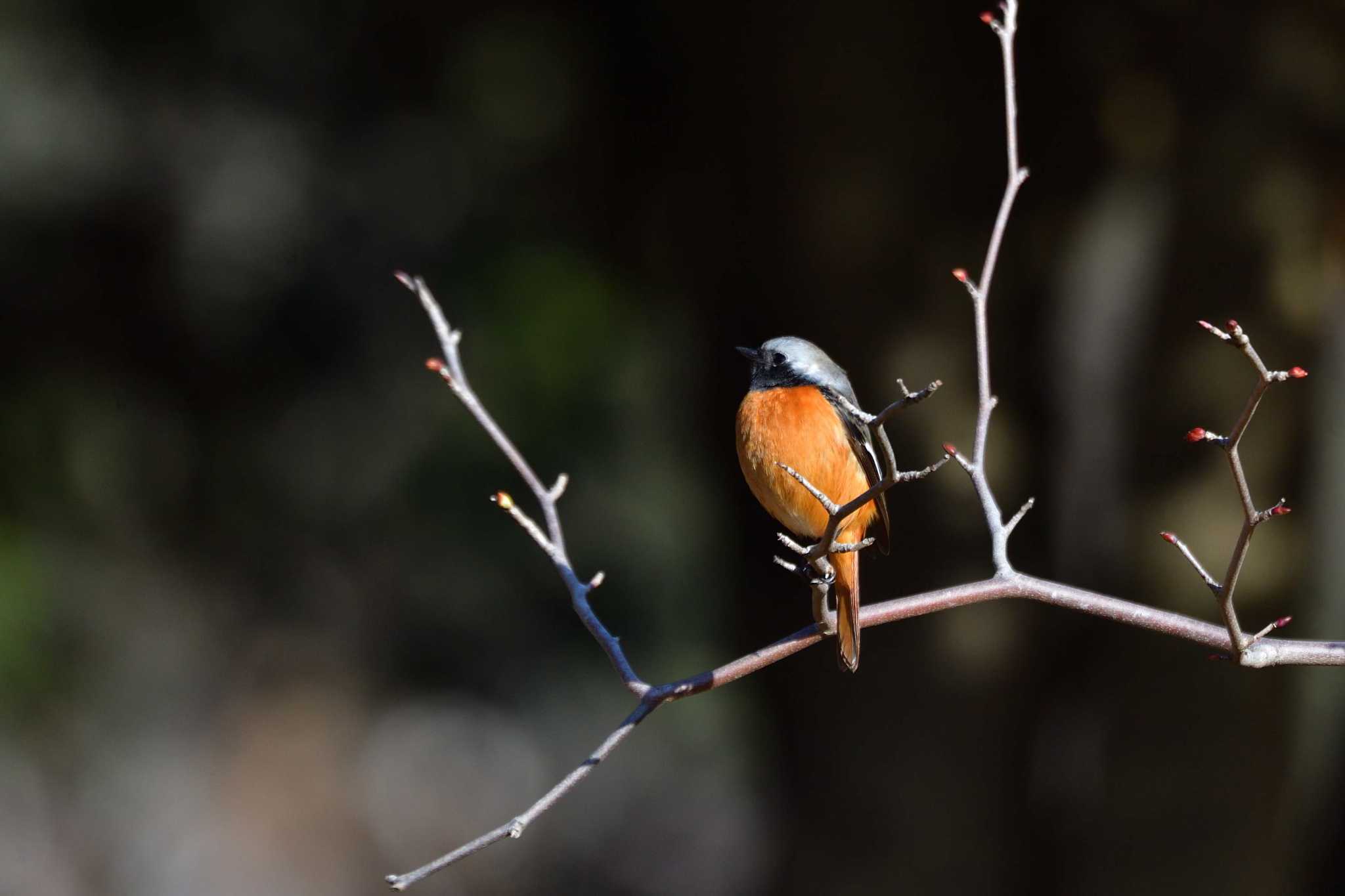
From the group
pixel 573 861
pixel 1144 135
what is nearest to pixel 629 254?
pixel 1144 135

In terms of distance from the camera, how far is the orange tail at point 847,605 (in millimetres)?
2494

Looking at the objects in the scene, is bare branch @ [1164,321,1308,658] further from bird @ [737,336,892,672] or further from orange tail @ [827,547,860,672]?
bird @ [737,336,892,672]

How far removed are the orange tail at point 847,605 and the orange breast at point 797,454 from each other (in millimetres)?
88

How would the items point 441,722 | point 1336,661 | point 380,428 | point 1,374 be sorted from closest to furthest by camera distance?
point 1336,661
point 1,374
point 380,428
point 441,722

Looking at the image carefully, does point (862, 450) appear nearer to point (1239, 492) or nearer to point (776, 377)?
point (776, 377)

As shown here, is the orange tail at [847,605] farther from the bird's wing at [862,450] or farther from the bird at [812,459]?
the bird's wing at [862,450]

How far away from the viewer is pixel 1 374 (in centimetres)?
555

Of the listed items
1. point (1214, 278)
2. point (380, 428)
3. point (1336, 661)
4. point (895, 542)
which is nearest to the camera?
point (1336, 661)

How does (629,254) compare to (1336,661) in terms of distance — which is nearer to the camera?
(1336,661)

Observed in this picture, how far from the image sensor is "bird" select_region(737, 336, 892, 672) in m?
2.62

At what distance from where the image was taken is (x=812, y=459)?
8.79 ft

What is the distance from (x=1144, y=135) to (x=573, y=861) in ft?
20.5

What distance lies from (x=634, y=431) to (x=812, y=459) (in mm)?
3896

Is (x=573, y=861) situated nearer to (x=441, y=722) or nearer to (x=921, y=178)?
(x=441, y=722)
